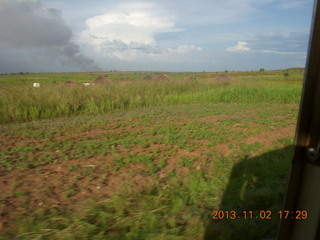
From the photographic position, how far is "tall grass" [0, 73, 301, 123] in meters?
Result: 8.02

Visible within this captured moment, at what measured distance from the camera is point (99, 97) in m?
10.0

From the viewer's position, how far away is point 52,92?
29.9ft

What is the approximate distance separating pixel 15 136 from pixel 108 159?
2.54 metres

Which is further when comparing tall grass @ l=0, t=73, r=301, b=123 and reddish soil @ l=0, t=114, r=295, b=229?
tall grass @ l=0, t=73, r=301, b=123

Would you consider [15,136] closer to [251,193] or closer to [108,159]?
[108,159]

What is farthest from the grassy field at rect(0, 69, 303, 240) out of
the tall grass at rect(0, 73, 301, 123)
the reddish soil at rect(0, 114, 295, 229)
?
the tall grass at rect(0, 73, 301, 123)

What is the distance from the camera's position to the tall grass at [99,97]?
26.3 feet

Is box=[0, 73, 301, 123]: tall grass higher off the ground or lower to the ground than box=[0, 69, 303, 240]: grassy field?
higher

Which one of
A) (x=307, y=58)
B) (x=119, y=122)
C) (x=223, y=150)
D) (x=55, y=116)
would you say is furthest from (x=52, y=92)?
(x=307, y=58)
